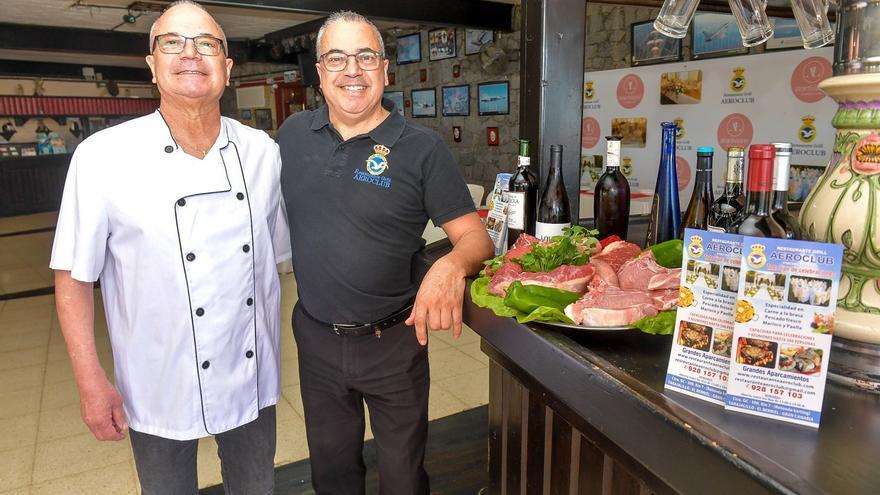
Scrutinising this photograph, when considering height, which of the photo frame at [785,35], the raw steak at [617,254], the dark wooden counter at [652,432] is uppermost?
the photo frame at [785,35]

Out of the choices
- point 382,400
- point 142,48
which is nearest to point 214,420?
point 382,400

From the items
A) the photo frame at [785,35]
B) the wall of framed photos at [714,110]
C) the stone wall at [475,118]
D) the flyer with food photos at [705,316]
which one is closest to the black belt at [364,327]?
the flyer with food photos at [705,316]

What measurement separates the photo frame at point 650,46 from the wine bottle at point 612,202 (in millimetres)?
4171

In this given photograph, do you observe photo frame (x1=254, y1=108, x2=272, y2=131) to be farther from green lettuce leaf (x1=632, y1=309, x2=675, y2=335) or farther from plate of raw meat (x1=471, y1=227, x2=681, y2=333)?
green lettuce leaf (x1=632, y1=309, x2=675, y2=335)

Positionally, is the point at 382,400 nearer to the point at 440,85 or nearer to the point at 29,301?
the point at 29,301

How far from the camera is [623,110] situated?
232 inches

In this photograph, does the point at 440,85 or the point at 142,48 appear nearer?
the point at 440,85

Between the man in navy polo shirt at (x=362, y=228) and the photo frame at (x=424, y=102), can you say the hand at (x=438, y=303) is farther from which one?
the photo frame at (x=424, y=102)

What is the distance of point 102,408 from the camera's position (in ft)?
→ 5.45

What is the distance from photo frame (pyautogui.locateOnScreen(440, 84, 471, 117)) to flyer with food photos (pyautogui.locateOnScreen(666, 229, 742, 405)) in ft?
24.3

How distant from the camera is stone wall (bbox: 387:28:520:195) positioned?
7535 mm

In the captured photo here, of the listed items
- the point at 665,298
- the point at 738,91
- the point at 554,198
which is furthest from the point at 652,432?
the point at 738,91

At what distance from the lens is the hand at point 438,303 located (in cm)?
143

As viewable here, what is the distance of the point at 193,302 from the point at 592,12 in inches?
229
